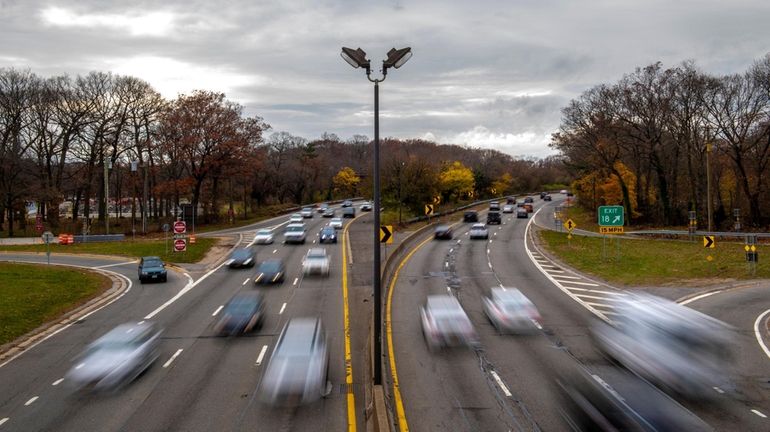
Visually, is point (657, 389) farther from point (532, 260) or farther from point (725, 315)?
point (532, 260)

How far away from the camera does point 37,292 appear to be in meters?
31.3

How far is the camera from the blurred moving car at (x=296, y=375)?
1483 cm

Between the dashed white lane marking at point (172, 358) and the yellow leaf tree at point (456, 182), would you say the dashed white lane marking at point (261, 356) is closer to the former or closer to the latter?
the dashed white lane marking at point (172, 358)

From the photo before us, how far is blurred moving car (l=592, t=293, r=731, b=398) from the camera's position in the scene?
15.4 m

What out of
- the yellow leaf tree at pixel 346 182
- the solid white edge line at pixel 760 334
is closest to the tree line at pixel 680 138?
the solid white edge line at pixel 760 334

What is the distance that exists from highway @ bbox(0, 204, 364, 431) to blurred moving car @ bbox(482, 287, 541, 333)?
627 cm

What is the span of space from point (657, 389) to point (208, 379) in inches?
499

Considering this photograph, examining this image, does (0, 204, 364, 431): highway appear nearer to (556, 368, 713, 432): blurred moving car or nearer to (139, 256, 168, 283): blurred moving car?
(139, 256, 168, 283): blurred moving car

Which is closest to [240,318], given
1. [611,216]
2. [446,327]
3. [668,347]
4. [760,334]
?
[446,327]

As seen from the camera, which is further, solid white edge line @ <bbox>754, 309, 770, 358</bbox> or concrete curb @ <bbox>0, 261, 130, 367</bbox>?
concrete curb @ <bbox>0, 261, 130, 367</bbox>

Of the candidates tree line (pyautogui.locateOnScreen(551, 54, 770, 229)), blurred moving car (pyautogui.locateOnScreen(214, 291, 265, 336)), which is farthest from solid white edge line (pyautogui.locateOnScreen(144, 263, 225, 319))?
tree line (pyautogui.locateOnScreen(551, 54, 770, 229))

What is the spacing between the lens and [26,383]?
57.2ft

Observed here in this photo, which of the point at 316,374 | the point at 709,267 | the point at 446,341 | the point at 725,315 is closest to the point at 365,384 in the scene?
the point at 316,374

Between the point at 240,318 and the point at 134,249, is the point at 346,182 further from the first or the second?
the point at 240,318
